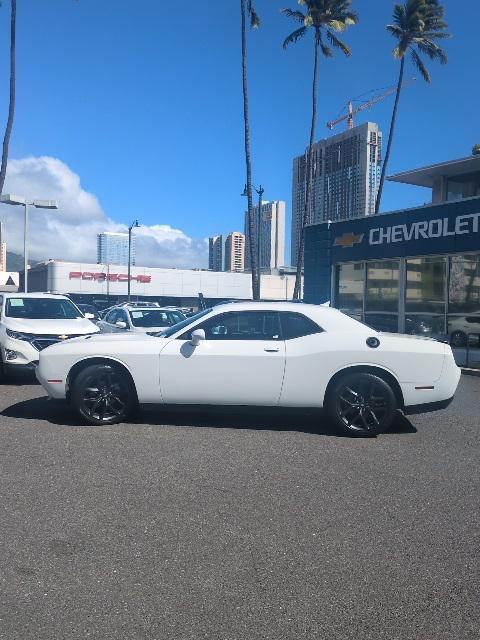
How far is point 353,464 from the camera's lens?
18.4 feet

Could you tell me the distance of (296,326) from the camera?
6.89m

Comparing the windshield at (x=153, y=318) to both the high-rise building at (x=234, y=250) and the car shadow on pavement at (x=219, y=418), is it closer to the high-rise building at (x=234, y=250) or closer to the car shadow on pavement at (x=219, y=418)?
the car shadow on pavement at (x=219, y=418)

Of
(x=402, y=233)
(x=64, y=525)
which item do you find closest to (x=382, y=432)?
(x=64, y=525)

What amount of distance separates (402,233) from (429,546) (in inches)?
587

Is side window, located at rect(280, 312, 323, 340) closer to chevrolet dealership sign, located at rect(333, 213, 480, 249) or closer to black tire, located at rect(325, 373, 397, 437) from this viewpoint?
black tire, located at rect(325, 373, 397, 437)

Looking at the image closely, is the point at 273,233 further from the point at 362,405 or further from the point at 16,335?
the point at 362,405

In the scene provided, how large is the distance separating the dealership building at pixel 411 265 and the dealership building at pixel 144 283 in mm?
51171

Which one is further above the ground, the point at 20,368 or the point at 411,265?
the point at 411,265

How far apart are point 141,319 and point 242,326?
6456mm

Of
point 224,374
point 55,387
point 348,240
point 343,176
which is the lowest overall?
point 55,387

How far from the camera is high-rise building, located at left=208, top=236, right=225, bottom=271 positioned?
86.6m

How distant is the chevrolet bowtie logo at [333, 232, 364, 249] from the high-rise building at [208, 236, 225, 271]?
6587 centimetres

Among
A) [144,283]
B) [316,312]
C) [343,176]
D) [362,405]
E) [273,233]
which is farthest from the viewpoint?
[144,283]

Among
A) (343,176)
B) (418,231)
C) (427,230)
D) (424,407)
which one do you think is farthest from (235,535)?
(343,176)
